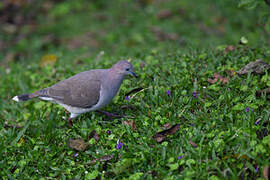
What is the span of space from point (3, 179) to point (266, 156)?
2975 millimetres

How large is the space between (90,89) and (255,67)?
239 centimetres

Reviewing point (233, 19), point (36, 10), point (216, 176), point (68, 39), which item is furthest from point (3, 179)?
point (36, 10)

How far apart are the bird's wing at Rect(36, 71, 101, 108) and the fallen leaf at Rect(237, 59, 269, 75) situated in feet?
6.93

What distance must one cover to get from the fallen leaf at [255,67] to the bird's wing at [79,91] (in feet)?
6.93

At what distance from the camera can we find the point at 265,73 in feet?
15.4

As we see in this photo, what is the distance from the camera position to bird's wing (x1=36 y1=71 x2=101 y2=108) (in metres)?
4.40

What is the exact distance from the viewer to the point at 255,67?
4.71 m

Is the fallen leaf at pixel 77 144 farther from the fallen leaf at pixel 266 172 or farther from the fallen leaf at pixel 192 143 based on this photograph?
the fallen leaf at pixel 266 172

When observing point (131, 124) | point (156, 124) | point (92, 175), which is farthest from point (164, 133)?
point (92, 175)

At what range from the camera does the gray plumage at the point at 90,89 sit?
172 inches

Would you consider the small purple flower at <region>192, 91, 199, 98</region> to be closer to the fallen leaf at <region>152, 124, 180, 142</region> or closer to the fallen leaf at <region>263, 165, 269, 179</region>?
the fallen leaf at <region>152, 124, 180, 142</region>

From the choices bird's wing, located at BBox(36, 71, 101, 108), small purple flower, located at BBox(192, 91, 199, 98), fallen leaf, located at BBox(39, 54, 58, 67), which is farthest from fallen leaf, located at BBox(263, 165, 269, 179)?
fallen leaf, located at BBox(39, 54, 58, 67)

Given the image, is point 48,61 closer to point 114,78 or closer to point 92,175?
point 114,78

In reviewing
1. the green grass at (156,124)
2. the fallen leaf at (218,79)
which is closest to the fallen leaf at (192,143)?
the green grass at (156,124)
